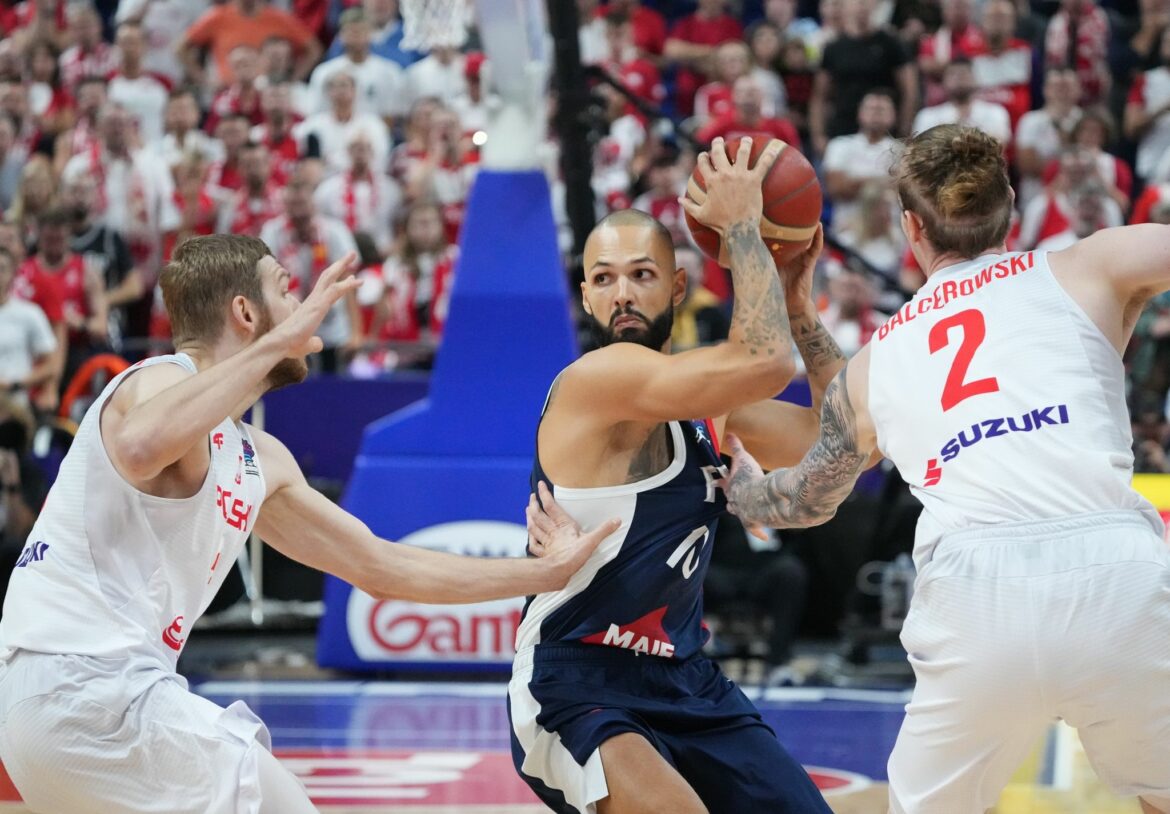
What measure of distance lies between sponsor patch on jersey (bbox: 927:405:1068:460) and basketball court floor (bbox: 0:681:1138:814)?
3180 millimetres

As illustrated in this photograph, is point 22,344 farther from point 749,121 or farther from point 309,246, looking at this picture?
point 749,121

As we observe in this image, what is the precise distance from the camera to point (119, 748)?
393 centimetres

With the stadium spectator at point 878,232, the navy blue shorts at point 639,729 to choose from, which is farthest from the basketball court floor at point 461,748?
the stadium spectator at point 878,232

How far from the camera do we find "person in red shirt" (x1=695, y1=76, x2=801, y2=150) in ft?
43.5

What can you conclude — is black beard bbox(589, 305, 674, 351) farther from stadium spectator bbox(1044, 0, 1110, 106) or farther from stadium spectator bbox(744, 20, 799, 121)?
stadium spectator bbox(1044, 0, 1110, 106)

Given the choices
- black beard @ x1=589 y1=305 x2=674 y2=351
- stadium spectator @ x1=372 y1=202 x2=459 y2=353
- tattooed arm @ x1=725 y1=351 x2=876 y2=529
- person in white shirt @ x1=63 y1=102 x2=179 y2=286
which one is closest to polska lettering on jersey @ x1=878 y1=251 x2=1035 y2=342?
tattooed arm @ x1=725 y1=351 x2=876 y2=529

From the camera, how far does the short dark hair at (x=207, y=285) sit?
4.35 m

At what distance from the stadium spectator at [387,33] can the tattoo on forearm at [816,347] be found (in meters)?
11.0

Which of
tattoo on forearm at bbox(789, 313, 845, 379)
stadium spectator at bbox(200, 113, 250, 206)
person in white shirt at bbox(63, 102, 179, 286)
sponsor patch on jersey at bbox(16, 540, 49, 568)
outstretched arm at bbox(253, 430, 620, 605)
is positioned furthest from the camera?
stadium spectator at bbox(200, 113, 250, 206)

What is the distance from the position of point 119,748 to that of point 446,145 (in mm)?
10355

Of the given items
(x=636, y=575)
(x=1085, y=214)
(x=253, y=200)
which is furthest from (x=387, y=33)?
(x=636, y=575)

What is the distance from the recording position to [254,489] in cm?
443

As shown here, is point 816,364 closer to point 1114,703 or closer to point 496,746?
point 1114,703

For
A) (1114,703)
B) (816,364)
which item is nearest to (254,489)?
(816,364)
